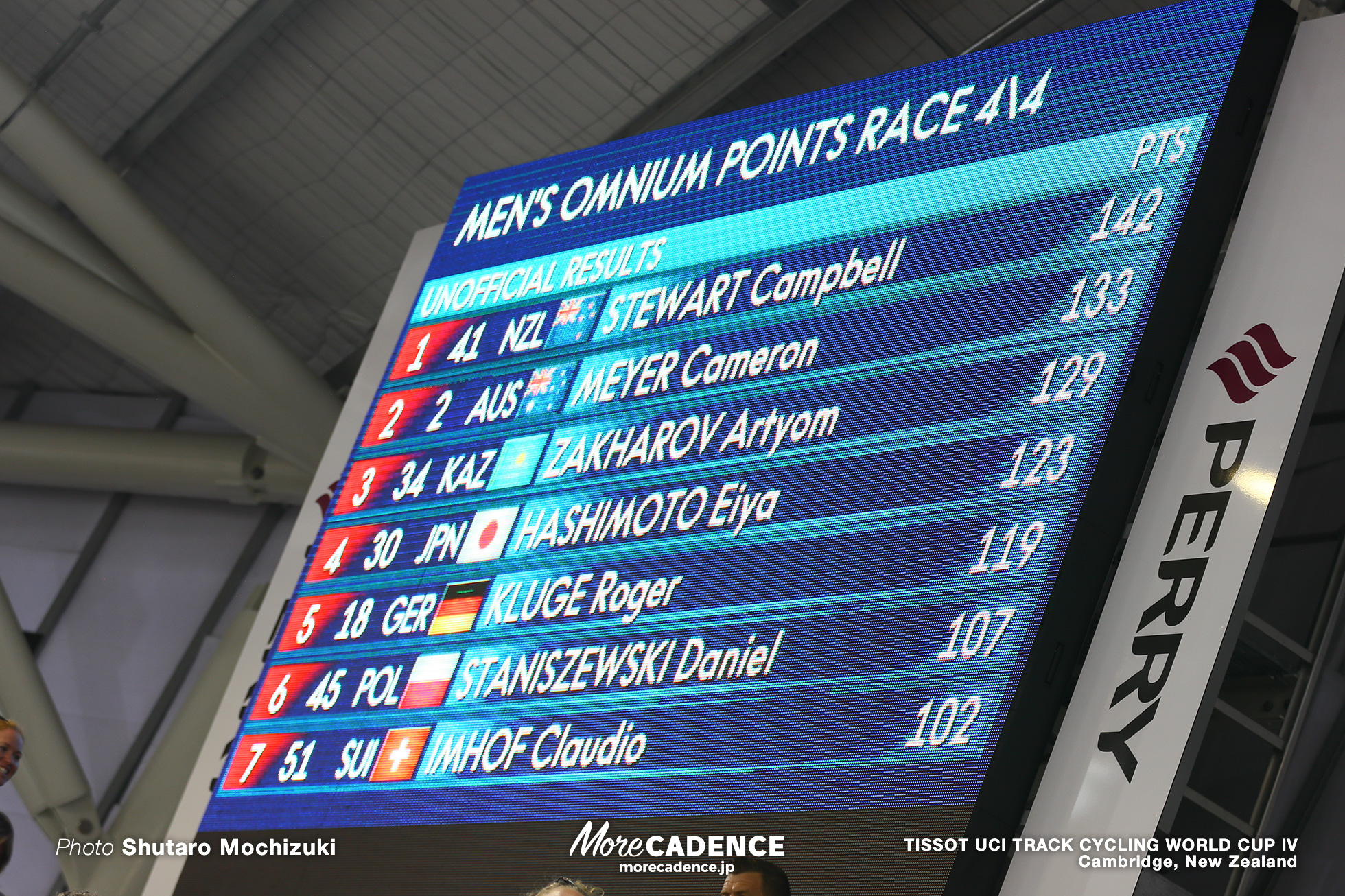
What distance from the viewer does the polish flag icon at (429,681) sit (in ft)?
18.7

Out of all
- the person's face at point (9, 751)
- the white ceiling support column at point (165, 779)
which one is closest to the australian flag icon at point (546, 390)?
the person's face at point (9, 751)

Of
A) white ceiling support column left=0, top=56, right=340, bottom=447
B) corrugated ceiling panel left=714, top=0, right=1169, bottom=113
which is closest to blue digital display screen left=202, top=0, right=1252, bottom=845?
corrugated ceiling panel left=714, top=0, right=1169, bottom=113

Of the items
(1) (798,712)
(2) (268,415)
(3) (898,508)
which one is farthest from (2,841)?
(2) (268,415)

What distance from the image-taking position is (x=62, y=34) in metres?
10.8

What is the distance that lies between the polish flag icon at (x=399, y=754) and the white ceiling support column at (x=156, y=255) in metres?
5.05

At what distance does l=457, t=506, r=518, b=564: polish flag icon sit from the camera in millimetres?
5961

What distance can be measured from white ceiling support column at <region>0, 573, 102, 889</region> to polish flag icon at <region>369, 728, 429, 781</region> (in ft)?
16.2

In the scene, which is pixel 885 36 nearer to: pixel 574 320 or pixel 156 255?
pixel 574 320

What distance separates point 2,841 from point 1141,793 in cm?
309

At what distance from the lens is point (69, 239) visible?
10.5 meters

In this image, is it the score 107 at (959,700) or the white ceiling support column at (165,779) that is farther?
the white ceiling support column at (165,779)

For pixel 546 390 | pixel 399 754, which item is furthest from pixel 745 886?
pixel 546 390

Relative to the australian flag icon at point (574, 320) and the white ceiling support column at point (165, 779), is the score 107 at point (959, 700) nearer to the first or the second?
the australian flag icon at point (574, 320)

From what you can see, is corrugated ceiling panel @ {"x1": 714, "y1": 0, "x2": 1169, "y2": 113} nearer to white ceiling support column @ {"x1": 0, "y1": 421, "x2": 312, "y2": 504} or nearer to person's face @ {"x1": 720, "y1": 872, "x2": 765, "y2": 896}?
white ceiling support column @ {"x1": 0, "y1": 421, "x2": 312, "y2": 504}
